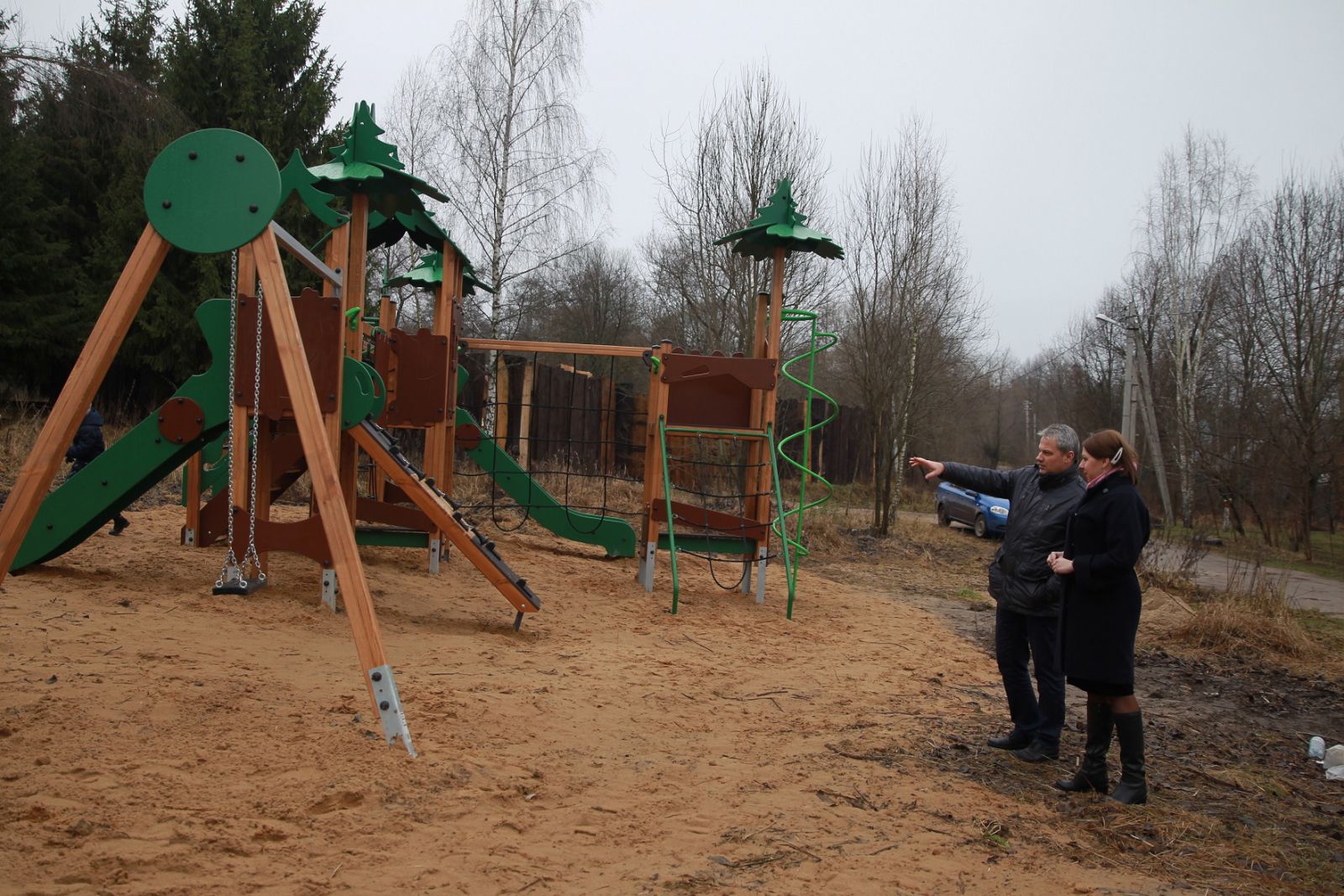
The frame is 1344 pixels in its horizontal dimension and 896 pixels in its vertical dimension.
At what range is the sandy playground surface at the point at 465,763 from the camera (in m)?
2.76

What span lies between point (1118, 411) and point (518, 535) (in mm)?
27156

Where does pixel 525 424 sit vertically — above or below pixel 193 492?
above

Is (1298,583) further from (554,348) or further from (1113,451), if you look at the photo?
(1113,451)

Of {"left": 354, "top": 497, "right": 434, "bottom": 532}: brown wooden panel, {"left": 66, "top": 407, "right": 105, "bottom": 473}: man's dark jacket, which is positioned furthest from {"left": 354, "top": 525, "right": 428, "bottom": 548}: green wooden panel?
{"left": 66, "top": 407, "right": 105, "bottom": 473}: man's dark jacket

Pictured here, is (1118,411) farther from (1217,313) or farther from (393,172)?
(393,172)

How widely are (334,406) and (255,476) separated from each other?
2.05 feet

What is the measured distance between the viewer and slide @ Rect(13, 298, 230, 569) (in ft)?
17.4

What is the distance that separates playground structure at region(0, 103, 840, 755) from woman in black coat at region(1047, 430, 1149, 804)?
2.65 meters

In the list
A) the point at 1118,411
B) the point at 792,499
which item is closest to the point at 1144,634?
the point at 792,499

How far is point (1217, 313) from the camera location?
2531 centimetres

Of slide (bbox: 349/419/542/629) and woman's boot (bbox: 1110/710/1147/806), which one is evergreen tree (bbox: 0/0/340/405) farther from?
woman's boot (bbox: 1110/710/1147/806)

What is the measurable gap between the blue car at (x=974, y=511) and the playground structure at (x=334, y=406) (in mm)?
8956

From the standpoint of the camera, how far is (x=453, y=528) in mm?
5750

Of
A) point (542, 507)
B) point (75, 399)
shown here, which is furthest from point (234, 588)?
point (542, 507)
